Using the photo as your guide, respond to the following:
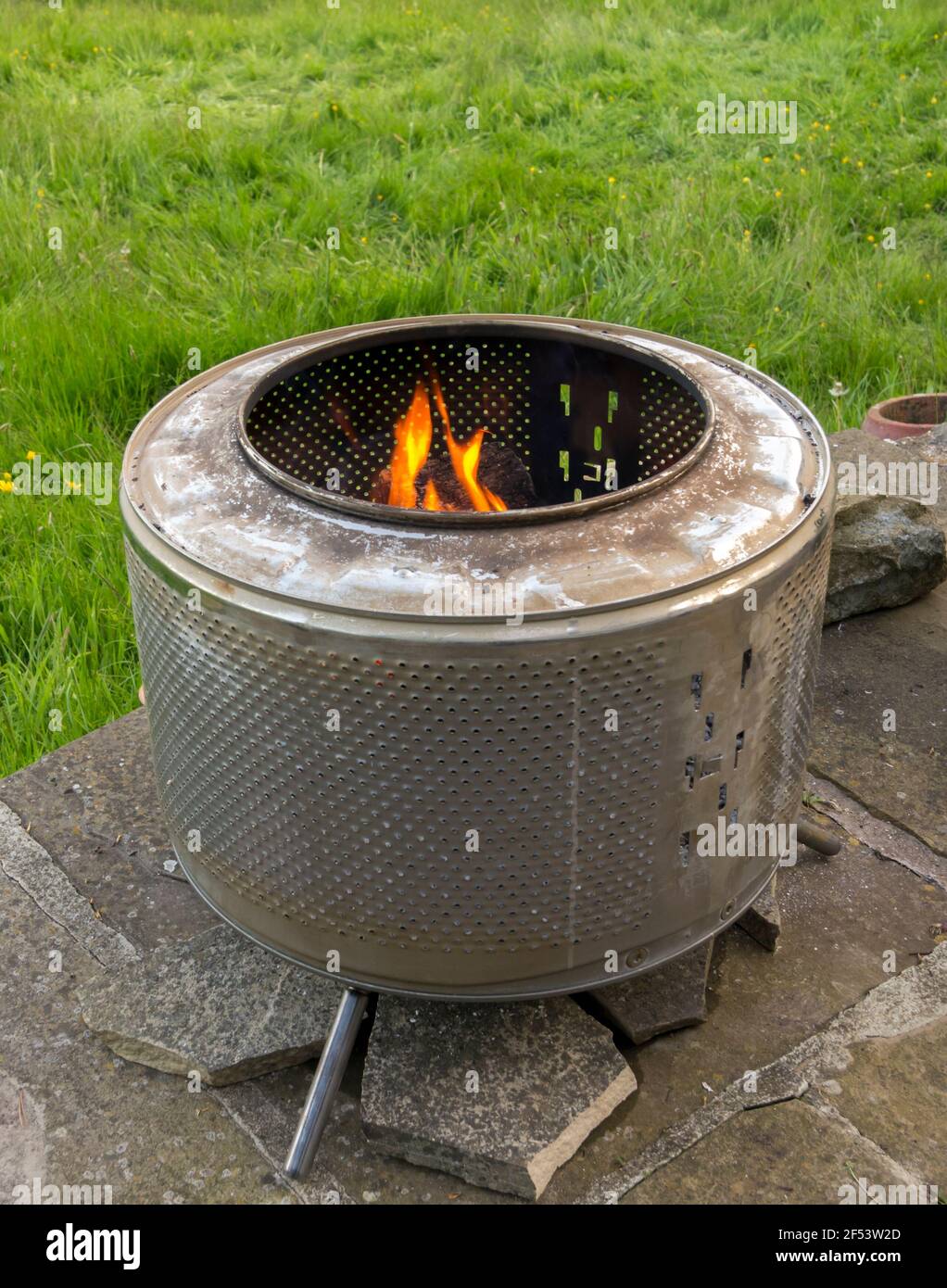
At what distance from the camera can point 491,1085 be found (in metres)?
2.10

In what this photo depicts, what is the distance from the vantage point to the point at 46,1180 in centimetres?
205

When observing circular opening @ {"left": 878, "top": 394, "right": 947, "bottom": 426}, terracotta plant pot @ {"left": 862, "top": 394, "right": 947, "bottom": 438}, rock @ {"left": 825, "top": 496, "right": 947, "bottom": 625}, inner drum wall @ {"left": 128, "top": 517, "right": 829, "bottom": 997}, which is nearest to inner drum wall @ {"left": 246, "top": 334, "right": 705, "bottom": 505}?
inner drum wall @ {"left": 128, "top": 517, "right": 829, "bottom": 997}

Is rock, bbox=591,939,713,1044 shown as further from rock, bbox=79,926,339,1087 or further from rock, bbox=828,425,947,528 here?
rock, bbox=828,425,947,528

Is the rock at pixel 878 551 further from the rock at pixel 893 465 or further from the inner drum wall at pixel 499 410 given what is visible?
the inner drum wall at pixel 499 410

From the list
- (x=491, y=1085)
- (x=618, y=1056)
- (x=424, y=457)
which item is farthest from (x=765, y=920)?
(x=424, y=457)

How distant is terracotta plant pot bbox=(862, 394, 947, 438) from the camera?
161 inches

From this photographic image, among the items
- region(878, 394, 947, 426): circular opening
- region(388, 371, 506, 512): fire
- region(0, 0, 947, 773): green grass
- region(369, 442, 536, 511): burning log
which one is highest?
region(388, 371, 506, 512): fire

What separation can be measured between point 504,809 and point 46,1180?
104 centimetres

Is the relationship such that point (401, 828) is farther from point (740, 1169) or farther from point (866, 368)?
point (866, 368)

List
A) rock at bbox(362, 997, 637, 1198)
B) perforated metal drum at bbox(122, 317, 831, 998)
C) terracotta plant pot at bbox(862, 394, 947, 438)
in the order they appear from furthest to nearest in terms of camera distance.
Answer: terracotta plant pot at bbox(862, 394, 947, 438) → rock at bbox(362, 997, 637, 1198) → perforated metal drum at bbox(122, 317, 831, 998)

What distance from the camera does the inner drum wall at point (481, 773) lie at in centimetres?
169

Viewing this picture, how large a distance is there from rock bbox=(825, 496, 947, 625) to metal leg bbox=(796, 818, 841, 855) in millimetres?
855

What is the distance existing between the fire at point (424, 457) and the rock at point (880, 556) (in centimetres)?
112

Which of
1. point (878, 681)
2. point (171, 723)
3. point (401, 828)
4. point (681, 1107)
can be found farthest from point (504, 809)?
point (878, 681)
